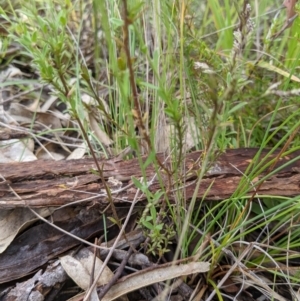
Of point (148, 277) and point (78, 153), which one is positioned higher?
point (78, 153)

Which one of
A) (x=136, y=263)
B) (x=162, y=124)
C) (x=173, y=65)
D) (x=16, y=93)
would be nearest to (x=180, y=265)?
(x=136, y=263)

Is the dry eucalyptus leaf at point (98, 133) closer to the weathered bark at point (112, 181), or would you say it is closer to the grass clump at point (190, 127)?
the grass clump at point (190, 127)

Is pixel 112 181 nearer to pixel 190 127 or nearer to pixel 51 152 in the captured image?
pixel 190 127

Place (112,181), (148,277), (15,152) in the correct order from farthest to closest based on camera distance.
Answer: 1. (15,152)
2. (112,181)
3. (148,277)

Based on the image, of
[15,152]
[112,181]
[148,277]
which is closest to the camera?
[148,277]

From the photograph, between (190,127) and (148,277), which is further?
(190,127)

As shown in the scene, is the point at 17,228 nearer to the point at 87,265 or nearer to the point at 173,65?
the point at 87,265

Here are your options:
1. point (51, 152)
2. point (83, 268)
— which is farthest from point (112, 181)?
point (51, 152)

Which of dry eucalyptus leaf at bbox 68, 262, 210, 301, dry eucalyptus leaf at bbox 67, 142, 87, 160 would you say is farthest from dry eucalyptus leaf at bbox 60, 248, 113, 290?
dry eucalyptus leaf at bbox 67, 142, 87, 160

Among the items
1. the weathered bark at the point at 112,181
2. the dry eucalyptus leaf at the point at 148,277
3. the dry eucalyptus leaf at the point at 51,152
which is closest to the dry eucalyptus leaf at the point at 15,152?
the dry eucalyptus leaf at the point at 51,152
